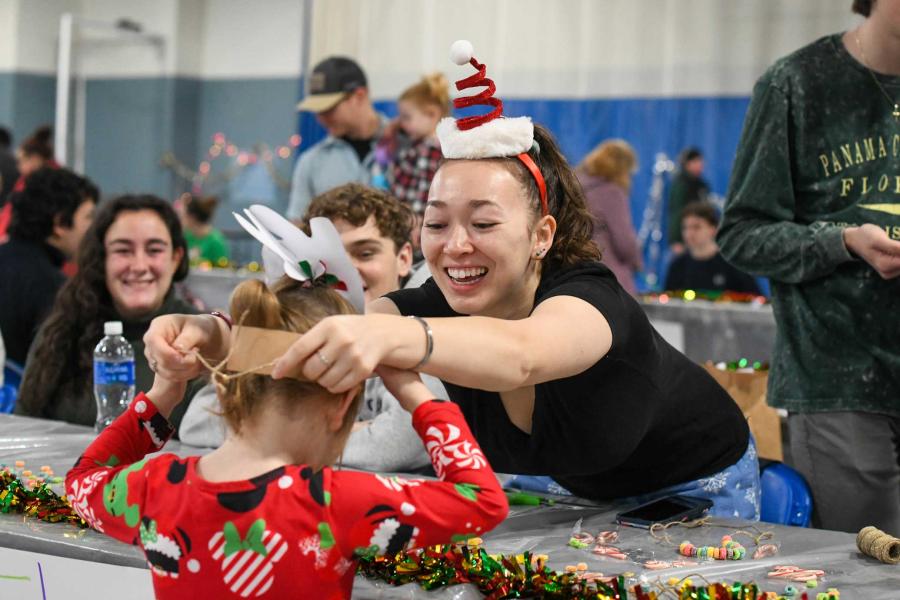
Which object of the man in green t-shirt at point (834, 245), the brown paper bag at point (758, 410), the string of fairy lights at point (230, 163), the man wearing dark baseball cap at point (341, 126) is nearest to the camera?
the man in green t-shirt at point (834, 245)

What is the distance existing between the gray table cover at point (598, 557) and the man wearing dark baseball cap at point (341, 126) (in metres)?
3.74

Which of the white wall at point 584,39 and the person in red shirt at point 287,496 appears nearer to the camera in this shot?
the person in red shirt at point 287,496

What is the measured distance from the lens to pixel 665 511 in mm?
2021

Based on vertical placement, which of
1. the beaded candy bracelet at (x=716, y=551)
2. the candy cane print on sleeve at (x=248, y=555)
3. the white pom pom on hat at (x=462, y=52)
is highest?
the white pom pom on hat at (x=462, y=52)

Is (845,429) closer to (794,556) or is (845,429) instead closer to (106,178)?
(794,556)

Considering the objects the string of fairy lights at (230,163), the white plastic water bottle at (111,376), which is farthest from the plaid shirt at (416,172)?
the string of fairy lights at (230,163)

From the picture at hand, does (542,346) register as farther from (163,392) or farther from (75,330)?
(75,330)

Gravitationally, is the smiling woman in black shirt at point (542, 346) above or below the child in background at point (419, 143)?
below

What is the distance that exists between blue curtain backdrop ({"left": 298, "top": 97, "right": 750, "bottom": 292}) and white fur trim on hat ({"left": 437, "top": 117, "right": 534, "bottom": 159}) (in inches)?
272

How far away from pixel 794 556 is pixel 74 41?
12547 millimetres

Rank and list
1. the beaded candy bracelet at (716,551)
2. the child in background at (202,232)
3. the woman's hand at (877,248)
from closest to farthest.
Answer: the beaded candy bracelet at (716,551), the woman's hand at (877,248), the child in background at (202,232)

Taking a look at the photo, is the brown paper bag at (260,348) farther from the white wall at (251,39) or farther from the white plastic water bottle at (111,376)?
the white wall at (251,39)

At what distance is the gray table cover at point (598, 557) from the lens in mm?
1640

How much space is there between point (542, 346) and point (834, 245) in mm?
1091
